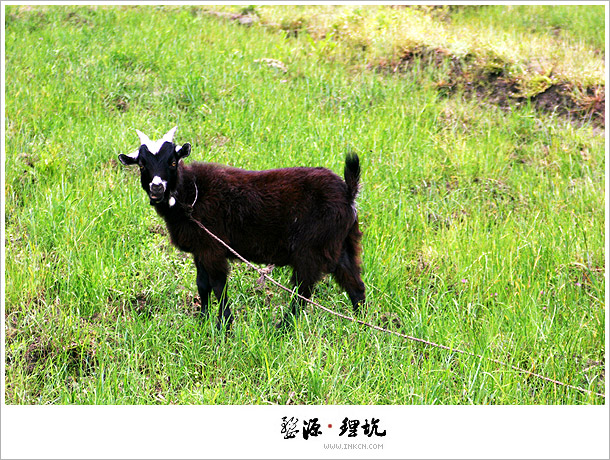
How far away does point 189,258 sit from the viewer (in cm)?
497

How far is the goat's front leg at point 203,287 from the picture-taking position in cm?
413

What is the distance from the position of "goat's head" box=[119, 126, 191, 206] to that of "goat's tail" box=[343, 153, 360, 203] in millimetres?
1201

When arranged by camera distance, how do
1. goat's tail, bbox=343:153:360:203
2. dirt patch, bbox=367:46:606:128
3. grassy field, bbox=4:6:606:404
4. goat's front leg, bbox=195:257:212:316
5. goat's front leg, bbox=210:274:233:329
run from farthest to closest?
dirt patch, bbox=367:46:606:128, goat's front leg, bbox=195:257:212:316, goat's front leg, bbox=210:274:233:329, goat's tail, bbox=343:153:360:203, grassy field, bbox=4:6:606:404

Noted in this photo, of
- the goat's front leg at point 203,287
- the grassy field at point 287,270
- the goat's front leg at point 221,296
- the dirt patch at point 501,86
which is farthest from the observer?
the dirt patch at point 501,86

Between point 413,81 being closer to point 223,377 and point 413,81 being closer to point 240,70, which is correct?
point 240,70

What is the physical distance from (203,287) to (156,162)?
111 cm

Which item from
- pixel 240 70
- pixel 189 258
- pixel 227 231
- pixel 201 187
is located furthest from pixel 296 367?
pixel 240 70

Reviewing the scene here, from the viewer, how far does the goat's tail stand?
12.8 feet

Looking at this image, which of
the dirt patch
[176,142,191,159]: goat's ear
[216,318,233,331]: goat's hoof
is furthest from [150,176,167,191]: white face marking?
the dirt patch

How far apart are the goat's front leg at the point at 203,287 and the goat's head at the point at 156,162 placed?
0.70m

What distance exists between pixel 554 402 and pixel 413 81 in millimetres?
5672

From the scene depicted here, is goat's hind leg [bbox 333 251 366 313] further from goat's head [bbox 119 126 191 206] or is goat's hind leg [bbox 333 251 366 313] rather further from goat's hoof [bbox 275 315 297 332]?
goat's head [bbox 119 126 191 206]

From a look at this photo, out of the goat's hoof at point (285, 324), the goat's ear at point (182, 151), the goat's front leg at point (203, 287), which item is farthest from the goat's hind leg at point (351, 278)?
the goat's ear at point (182, 151)

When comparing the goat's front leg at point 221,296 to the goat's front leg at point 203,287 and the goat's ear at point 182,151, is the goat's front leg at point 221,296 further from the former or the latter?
the goat's ear at point 182,151
